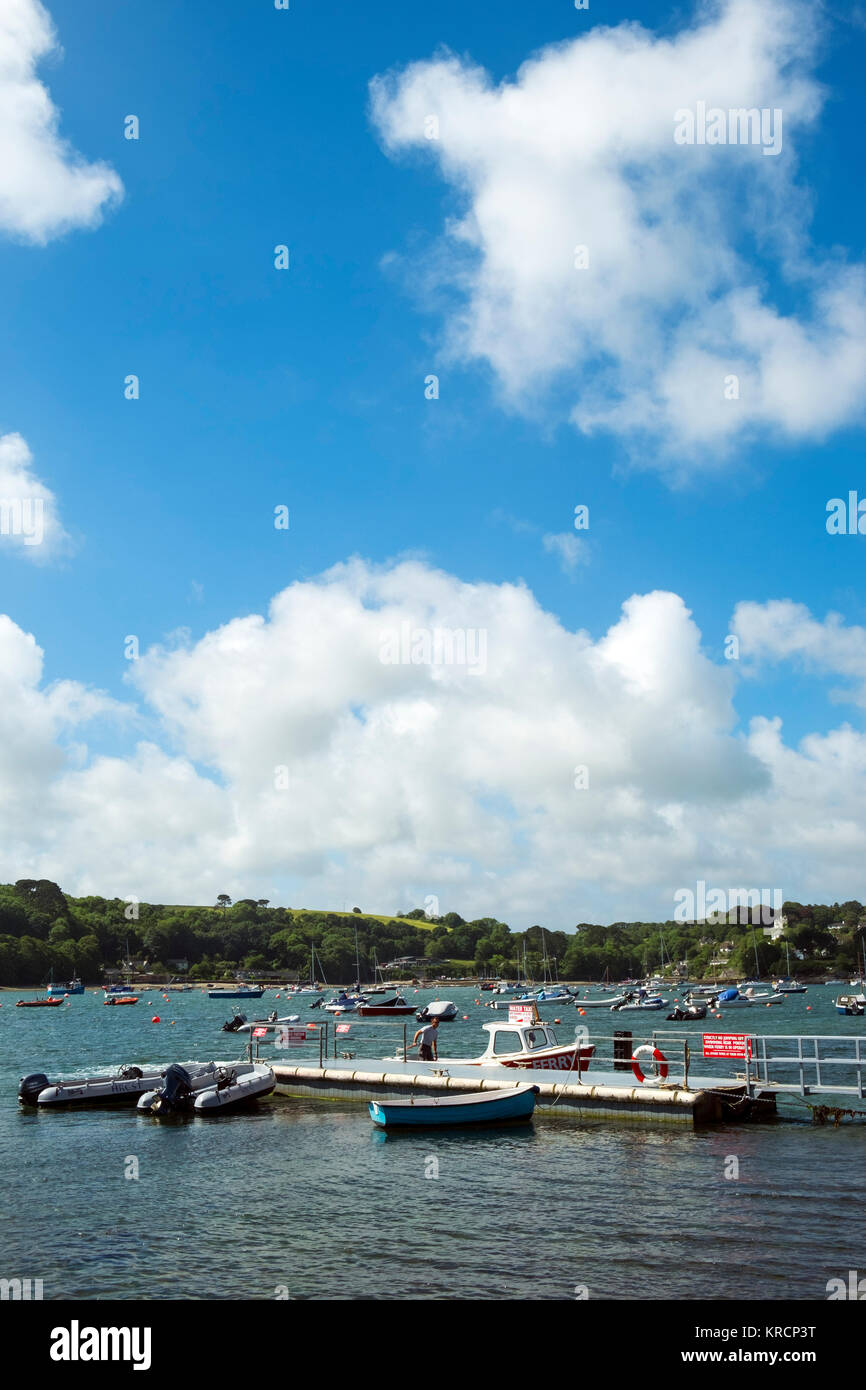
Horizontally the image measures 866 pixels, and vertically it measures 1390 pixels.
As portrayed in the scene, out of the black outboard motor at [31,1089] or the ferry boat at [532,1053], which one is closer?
the ferry boat at [532,1053]

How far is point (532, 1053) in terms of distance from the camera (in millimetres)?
40219

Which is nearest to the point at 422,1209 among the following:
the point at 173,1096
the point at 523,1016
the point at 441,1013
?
the point at 523,1016

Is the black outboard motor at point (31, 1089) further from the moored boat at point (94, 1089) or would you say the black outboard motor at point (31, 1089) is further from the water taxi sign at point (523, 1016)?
the water taxi sign at point (523, 1016)

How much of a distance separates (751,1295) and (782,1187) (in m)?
8.83

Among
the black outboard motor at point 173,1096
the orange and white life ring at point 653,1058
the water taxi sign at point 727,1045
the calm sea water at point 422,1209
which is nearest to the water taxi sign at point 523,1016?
the orange and white life ring at point 653,1058

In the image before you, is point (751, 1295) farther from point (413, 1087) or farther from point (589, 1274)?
point (413, 1087)

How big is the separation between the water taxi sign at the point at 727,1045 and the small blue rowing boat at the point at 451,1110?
751 cm

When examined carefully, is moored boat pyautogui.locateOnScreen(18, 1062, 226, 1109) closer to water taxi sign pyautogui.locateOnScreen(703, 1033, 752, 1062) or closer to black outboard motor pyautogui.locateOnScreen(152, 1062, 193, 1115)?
black outboard motor pyautogui.locateOnScreen(152, 1062, 193, 1115)

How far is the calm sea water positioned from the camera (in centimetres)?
1911

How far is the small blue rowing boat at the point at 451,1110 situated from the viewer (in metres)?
34.1

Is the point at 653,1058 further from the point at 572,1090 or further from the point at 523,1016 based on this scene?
the point at 523,1016

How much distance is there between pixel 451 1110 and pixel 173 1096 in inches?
480
